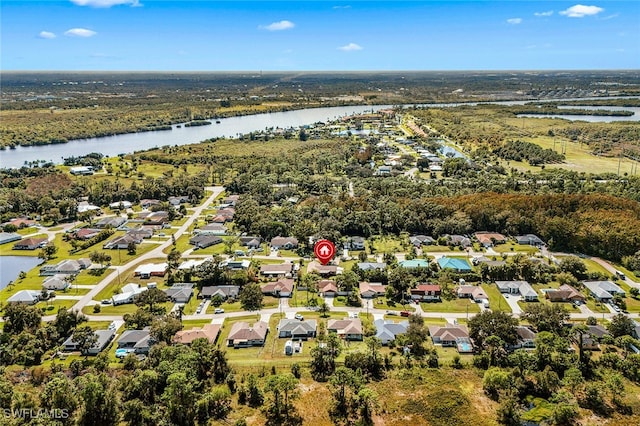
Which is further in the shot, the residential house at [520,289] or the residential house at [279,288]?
the residential house at [279,288]

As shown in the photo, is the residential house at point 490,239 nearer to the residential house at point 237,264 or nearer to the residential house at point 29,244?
the residential house at point 237,264

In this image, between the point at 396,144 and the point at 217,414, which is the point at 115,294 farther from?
the point at 396,144

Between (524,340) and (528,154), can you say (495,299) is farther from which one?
(528,154)

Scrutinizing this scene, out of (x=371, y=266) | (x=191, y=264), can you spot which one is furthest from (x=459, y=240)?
(x=191, y=264)

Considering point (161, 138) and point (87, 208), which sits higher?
point (161, 138)

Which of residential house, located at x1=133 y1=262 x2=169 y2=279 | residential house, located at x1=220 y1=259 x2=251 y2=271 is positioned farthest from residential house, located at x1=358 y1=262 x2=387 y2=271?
residential house, located at x1=133 y1=262 x2=169 y2=279

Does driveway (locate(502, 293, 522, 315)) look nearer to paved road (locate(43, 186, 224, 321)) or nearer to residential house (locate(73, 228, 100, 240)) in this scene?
paved road (locate(43, 186, 224, 321))

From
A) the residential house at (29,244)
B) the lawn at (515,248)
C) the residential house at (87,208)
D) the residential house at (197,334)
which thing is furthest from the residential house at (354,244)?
the residential house at (87,208)

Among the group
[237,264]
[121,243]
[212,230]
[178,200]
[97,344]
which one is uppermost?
[178,200]
